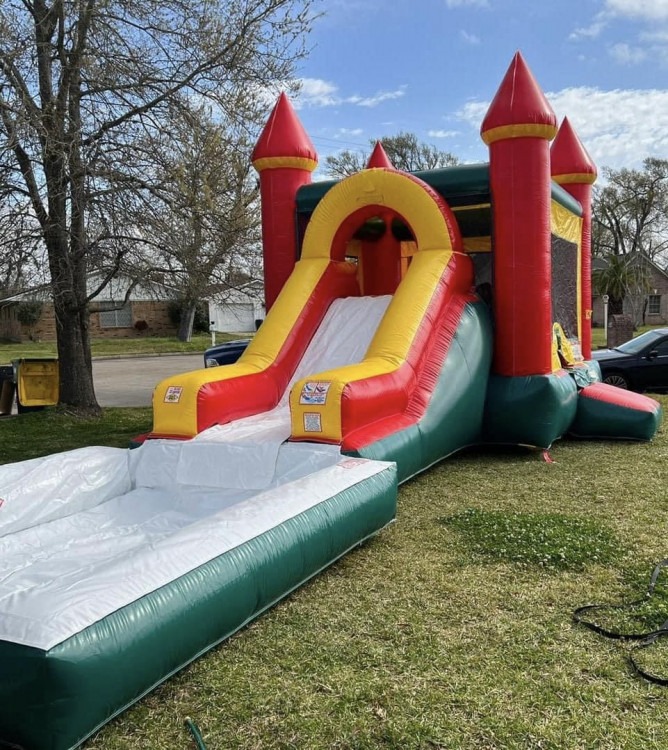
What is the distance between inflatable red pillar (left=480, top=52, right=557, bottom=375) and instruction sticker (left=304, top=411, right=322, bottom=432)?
2499 mm

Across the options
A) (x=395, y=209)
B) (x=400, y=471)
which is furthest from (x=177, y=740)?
(x=395, y=209)

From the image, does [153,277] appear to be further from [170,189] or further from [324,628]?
[324,628]

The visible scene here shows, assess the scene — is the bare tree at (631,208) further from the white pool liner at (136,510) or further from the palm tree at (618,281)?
the white pool liner at (136,510)

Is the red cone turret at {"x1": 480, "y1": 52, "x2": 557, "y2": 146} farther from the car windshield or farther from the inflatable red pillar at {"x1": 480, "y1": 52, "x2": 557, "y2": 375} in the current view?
the car windshield

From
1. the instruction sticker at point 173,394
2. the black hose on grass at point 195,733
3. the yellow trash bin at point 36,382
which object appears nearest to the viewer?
the black hose on grass at point 195,733

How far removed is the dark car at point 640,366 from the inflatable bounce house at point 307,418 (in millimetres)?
2325

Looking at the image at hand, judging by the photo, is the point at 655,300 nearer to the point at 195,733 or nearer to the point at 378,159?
the point at 378,159

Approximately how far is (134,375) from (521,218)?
42.3ft

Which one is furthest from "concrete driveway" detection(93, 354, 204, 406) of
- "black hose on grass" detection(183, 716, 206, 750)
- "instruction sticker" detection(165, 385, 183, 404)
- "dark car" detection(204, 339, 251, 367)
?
"black hose on grass" detection(183, 716, 206, 750)

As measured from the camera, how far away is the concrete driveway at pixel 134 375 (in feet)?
41.7

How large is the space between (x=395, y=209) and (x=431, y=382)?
1.90 metres

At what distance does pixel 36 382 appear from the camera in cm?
1074

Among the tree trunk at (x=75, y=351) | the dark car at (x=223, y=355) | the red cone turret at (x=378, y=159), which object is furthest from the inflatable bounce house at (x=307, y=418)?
the dark car at (x=223, y=355)

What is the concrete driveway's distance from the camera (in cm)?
1271
